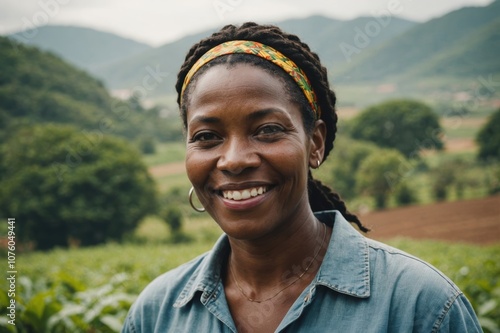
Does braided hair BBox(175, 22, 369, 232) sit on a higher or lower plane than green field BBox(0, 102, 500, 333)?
higher

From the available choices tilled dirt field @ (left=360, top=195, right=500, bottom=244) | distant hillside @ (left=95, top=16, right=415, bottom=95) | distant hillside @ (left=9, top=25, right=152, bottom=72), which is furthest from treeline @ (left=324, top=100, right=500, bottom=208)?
distant hillside @ (left=9, top=25, right=152, bottom=72)

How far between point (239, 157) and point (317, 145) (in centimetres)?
41

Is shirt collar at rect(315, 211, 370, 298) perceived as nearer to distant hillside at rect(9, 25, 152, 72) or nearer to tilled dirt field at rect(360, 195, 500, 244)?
tilled dirt field at rect(360, 195, 500, 244)

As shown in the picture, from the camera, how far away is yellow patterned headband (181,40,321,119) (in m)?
1.73

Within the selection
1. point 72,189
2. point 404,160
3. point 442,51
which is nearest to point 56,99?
point 72,189

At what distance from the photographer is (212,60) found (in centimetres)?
176

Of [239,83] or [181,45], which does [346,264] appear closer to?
[239,83]

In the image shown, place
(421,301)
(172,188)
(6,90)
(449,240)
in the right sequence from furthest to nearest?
(6,90)
(172,188)
(449,240)
(421,301)

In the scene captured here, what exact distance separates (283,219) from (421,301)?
0.51m

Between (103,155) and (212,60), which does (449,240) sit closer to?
(103,155)

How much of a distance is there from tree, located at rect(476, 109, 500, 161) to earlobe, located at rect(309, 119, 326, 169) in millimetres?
51575

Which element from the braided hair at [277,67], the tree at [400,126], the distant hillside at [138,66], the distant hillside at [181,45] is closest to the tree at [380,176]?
the tree at [400,126]

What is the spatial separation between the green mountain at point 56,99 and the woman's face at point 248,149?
151 ft

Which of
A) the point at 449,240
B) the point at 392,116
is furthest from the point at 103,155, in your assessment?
the point at 392,116
